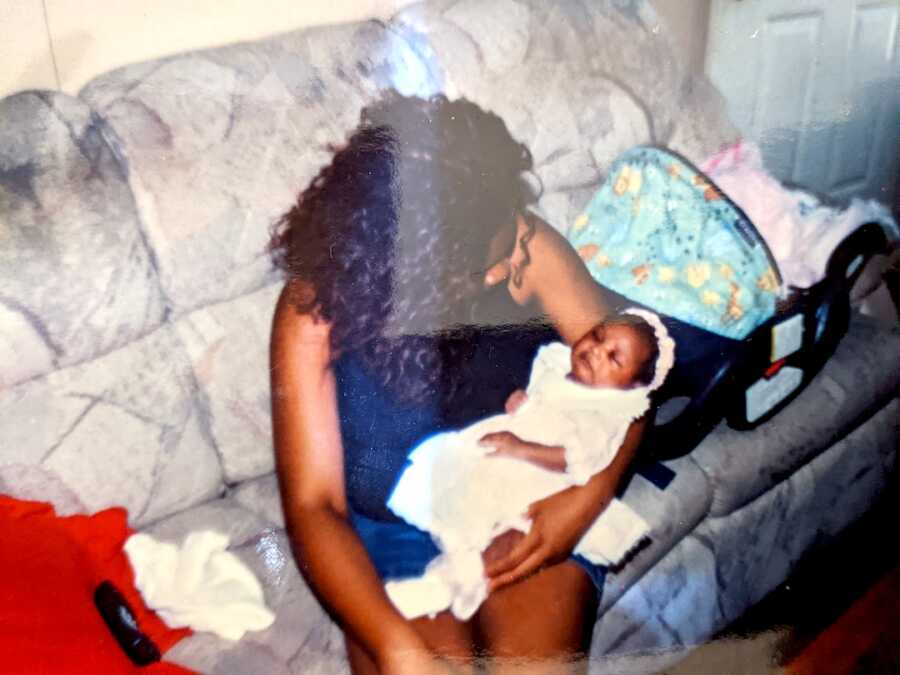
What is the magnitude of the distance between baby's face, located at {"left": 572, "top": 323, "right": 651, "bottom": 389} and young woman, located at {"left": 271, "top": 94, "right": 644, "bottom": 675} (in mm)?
20

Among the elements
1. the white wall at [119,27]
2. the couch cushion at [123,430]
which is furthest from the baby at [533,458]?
the white wall at [119,27]

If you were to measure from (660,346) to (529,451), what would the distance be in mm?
238

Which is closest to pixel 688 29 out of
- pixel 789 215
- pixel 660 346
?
pixel 789 215

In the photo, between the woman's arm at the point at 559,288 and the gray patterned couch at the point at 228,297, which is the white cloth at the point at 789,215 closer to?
the gray patterned couch at the point at 228,297

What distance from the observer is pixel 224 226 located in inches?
38.3

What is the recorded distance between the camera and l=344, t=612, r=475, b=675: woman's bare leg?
0.81 m

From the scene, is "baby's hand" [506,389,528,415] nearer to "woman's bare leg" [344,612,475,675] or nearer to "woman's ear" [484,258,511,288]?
"woman's ear" [484,258,511,288]

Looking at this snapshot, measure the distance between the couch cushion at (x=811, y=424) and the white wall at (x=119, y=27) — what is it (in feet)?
2.67

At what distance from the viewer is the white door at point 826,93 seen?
118 cm

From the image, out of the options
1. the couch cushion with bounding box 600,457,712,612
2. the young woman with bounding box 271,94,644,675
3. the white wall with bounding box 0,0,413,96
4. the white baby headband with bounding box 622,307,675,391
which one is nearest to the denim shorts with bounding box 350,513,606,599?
the young woman with bounding box 271,94,644,675

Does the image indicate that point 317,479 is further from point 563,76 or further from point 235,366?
point 563,76

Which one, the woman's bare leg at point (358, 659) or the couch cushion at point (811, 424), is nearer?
the woman's bare leg at point (358, 659)

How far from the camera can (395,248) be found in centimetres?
92

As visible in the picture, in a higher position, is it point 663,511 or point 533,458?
point 533,458
